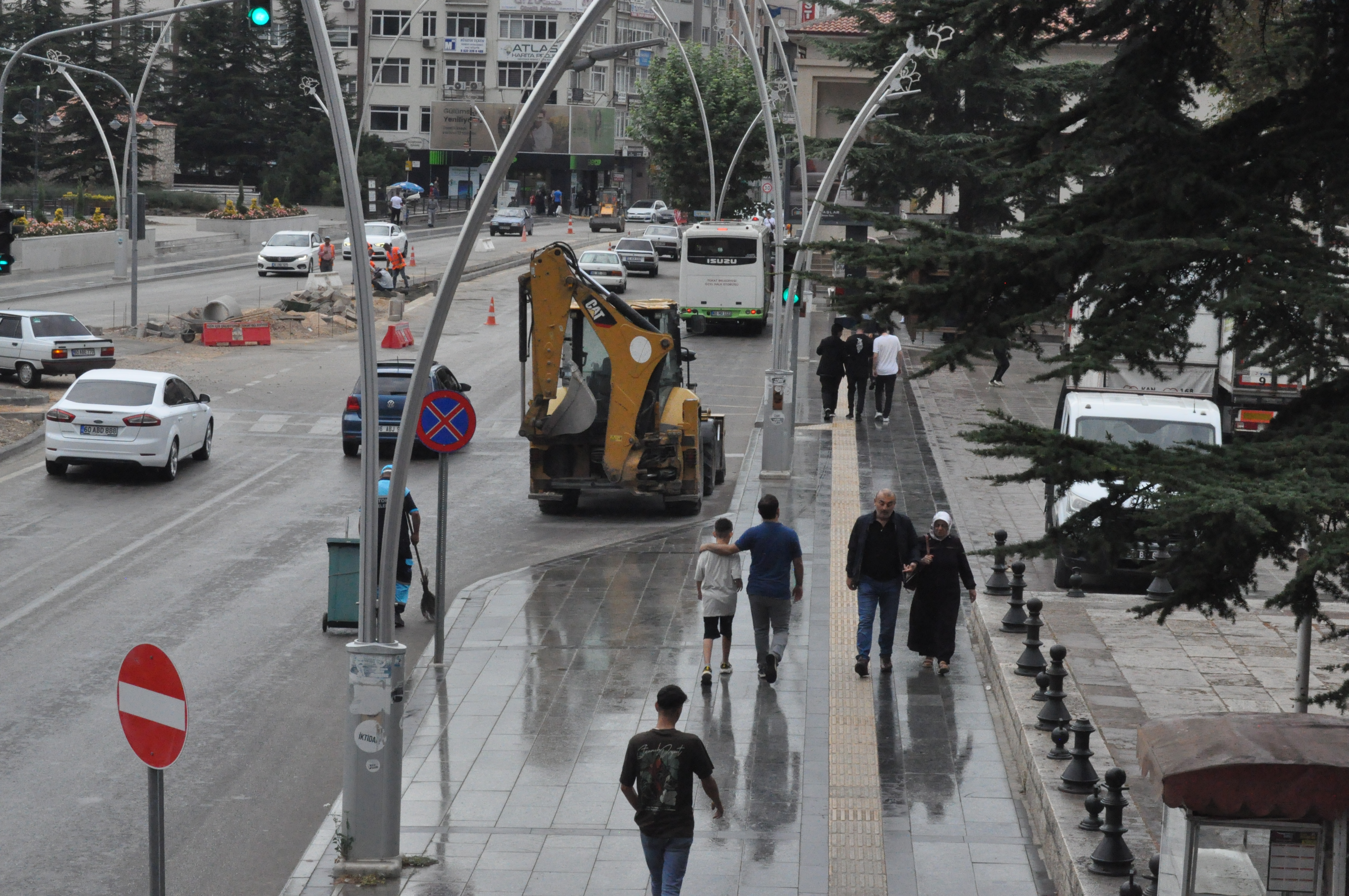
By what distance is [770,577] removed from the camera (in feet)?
43.4

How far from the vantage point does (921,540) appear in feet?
45.4

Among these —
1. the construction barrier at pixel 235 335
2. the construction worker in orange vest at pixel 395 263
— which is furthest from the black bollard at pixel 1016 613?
the construction worker in orange vest at pixel 395 263

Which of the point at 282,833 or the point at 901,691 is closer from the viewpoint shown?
the point at 282,833

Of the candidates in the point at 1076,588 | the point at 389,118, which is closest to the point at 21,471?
the point at 1076,588

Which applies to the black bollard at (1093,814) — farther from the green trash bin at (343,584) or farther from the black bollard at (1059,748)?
the green trash bin at (343,584)

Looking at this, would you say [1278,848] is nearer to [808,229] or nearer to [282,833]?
[282,833]

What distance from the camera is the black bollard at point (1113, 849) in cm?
852

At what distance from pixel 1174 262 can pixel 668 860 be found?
12.9 ft

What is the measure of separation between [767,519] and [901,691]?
1839 millimetres

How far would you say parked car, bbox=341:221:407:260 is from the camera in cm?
5394

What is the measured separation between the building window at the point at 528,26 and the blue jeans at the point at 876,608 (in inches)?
3622

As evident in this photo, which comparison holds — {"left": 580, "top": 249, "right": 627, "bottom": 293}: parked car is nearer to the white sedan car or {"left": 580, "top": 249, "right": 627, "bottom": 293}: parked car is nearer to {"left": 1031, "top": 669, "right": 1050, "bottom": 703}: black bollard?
the white sedan car

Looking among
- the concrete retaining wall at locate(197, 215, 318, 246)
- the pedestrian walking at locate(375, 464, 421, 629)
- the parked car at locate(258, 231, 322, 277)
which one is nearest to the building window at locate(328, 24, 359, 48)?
A: the concrete retaining wall at locate(197, 215, 318, 246)

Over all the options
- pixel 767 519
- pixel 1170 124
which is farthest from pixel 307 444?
pixel 1170 124
